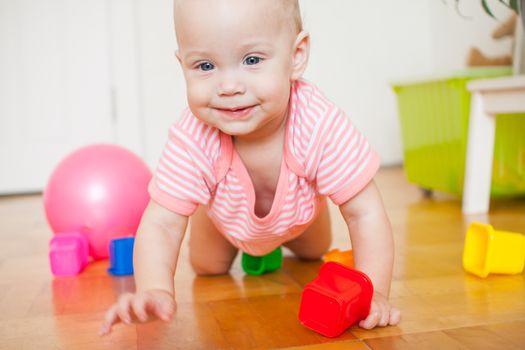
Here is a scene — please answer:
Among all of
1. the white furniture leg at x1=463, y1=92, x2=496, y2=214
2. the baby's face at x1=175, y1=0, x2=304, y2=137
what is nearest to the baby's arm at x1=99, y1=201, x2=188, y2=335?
the baby's face at x1=175, y1=0, x2=304, y2=137

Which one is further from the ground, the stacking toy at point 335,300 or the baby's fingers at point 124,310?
the baby's fingers at point 124,310

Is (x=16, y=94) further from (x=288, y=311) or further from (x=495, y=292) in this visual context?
(x=495, y=292)

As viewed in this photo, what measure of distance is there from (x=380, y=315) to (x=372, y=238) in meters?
0.11

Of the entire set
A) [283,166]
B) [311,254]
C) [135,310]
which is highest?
[283,166]

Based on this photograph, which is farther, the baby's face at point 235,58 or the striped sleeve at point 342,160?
the striped sleeve at point 342,160

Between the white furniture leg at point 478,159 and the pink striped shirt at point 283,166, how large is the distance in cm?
77

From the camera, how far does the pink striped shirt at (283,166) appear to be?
2.56 ft

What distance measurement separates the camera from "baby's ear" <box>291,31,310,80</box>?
738 mm

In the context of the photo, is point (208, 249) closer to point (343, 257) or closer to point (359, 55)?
point (343, 257)

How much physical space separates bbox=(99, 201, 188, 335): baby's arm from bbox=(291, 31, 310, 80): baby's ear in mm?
248

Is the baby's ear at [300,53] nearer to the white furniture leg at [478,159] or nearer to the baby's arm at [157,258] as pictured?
the baby's arm at [157,258]

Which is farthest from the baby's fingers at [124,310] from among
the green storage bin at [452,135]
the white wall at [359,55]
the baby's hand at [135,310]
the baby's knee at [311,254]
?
the white wall at [359,55]

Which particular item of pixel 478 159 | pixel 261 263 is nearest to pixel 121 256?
pixel 261 263

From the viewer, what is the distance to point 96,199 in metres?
1.14
